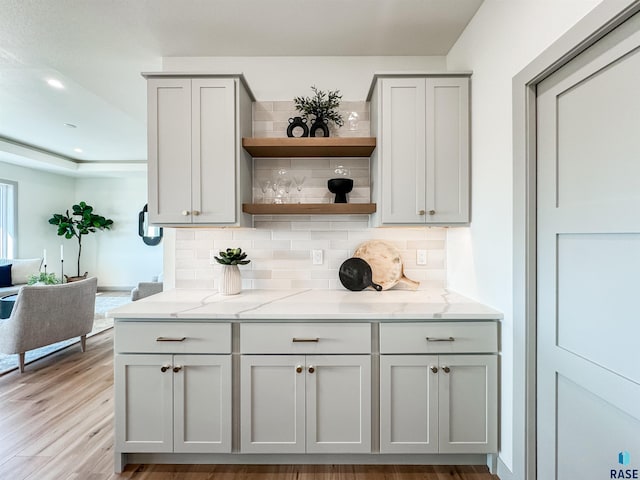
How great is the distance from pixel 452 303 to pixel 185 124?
6.38 feet

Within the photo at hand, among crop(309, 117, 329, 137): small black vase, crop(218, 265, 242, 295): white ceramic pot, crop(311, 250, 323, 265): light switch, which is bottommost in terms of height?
crop(218, 265, 242, 295): white ceramic pot

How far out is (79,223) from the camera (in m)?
7.34

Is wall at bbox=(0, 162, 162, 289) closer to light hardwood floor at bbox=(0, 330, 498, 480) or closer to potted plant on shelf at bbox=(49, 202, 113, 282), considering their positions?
potted plant on shelf at bbox=(49, 202, 113, 282)

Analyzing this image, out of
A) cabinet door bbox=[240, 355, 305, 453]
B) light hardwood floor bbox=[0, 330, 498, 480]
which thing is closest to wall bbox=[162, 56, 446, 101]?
cabinet door bbox=[240, 355, 305, 453]

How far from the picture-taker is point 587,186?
4.16 ft

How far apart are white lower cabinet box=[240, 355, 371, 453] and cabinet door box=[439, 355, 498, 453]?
1.31 feet

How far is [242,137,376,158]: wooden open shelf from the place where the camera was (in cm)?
216

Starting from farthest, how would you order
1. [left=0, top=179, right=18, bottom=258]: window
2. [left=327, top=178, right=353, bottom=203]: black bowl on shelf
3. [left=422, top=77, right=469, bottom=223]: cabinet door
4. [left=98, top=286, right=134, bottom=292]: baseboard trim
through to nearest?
[left=98, top=286, right=134, bottom=292]: baseboard trim
[left=0, top=179, right=18, bottom=258]: window
[left=327, top=178, right=353, bottom=203]: black bowl on shelf
[left=422, top=77, right=469, bottom=223]: cabinet door

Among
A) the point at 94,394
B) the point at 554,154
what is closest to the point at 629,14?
the point at 554,154

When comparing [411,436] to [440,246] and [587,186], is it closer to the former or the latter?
[440,246]

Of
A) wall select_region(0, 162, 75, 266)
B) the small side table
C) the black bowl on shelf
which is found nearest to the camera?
the black bowl on shelf

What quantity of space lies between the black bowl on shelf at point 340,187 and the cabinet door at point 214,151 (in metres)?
0.66

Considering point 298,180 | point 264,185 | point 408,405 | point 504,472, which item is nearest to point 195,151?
point 264,185

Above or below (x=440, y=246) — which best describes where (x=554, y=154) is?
above
